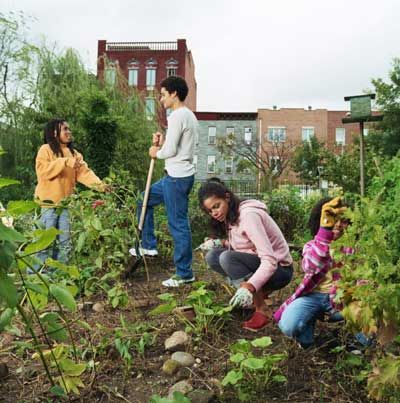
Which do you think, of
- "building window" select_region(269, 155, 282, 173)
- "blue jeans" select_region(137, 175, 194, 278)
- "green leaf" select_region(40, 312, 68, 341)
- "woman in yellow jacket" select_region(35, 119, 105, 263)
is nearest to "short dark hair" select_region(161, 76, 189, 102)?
"blue jeans" select_region(137, 175, 194, 278)

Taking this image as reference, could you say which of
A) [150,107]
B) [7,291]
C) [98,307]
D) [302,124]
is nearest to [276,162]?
[302,124]

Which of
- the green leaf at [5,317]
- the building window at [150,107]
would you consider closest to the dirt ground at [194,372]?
the green leaf at [5,317]

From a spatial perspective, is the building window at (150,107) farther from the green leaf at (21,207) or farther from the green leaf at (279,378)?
the green leaf at (21,207)

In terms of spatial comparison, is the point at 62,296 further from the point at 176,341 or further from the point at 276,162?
the point at 276,162

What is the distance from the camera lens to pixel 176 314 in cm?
292

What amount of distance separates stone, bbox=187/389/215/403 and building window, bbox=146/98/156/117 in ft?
50.7

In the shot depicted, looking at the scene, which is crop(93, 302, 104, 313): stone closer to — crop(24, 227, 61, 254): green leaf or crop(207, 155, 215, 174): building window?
crop(24, 227, 61, 254): green leaf

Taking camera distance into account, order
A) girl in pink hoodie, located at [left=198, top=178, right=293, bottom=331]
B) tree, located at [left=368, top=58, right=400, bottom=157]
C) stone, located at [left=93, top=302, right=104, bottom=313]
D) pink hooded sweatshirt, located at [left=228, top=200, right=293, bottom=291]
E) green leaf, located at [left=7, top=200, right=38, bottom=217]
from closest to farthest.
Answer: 1. green leaf, located at [left=7, top=200, right=38, bottom=217]
2. pink hooded sweatshirt, located at [left=228, top=200, right=293, bottom=291]
3. girl in pink hoodie, located at [left=198, top=178, right=293, bottom=331]
4. stone, located at [left=93, top=302, right=104, bottom=313]
5. tree, located at [left=368, top=58, right=400, bottom=157]

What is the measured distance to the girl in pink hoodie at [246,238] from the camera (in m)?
2.93

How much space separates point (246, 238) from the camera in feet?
10.4

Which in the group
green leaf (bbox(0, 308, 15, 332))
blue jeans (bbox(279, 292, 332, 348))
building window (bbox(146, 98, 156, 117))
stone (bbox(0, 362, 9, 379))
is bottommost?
stone (bbox(0, 362, 9, 379))

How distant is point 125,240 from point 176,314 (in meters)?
1.32

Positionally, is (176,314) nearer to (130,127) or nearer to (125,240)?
(125,240)

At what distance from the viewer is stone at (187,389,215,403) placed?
82.0 inches
